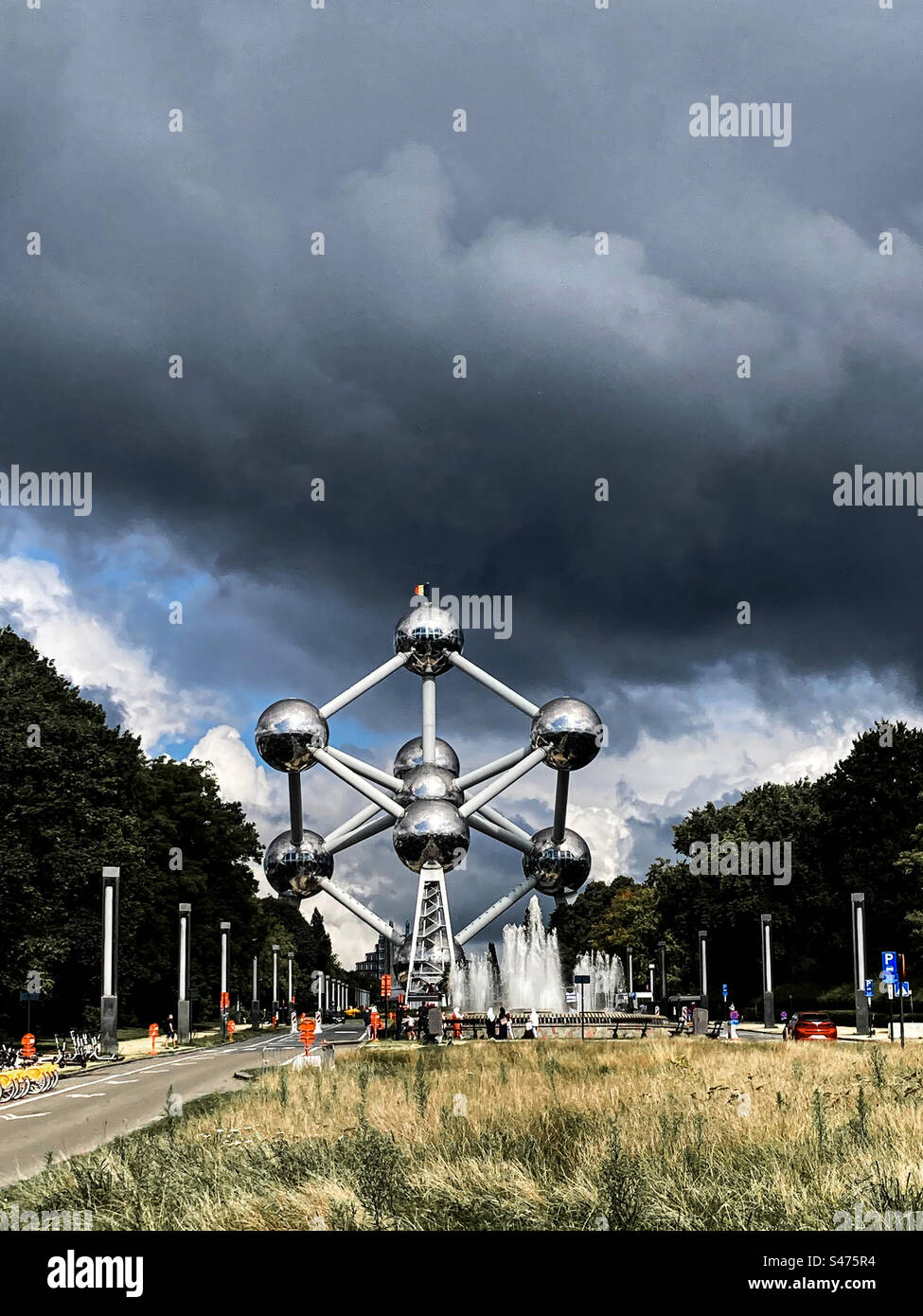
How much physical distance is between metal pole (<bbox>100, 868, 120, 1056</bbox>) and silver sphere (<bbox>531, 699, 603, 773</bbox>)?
22693mm

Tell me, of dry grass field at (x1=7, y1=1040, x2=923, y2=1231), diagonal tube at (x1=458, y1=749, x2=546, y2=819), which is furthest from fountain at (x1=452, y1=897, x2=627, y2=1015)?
dry grass field at (x1=7, y1=1040, x2=923, y2=1231)

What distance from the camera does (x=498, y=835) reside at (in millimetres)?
64688

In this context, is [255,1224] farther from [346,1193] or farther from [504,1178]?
[504,1178]

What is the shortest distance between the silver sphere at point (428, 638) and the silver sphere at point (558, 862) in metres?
8.51

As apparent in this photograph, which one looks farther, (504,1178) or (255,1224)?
(504,1178)

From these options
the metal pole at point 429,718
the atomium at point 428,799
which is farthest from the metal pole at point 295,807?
the metal pole at point 429,718

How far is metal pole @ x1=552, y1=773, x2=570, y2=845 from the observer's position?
6095 cm

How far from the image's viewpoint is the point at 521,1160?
1088 centimetres

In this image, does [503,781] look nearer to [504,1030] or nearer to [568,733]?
[568,733]

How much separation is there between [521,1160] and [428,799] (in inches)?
1827

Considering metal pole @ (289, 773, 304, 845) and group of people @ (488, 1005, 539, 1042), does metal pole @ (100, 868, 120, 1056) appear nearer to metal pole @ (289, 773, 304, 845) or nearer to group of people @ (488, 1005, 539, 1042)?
group of people @ (488, 1005, 539, 1042)
